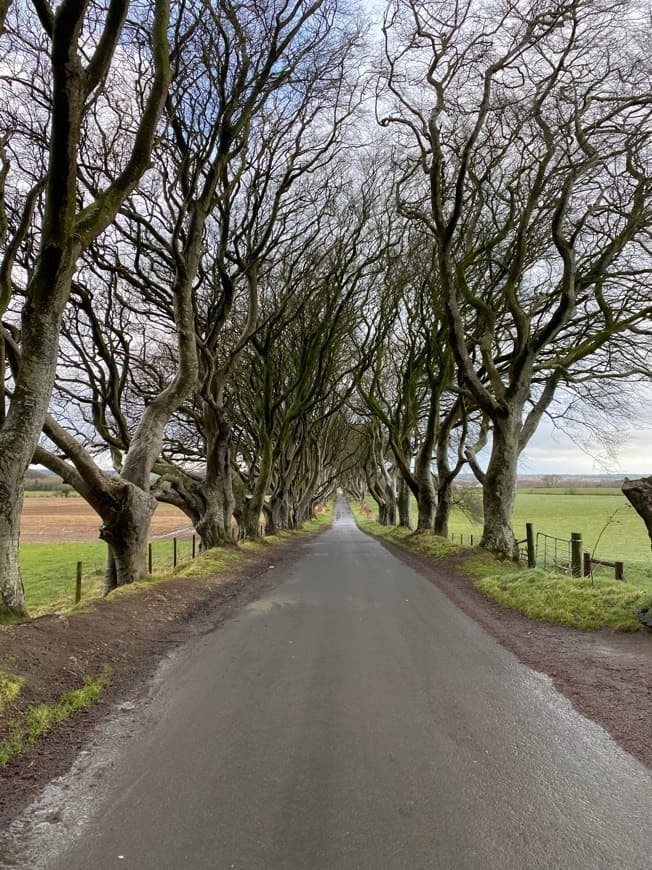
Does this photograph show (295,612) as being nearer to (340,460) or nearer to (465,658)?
Answer: (465,658)

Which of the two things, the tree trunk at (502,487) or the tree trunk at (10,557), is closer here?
the tree trunk at (10,557)

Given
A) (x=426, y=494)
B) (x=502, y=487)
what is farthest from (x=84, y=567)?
(x=502, y=487)

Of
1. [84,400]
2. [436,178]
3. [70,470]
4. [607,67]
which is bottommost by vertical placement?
[70,470]

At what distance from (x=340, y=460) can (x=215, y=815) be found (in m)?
47.1

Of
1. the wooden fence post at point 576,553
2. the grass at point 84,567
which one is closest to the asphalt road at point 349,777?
the grass at point 84,567

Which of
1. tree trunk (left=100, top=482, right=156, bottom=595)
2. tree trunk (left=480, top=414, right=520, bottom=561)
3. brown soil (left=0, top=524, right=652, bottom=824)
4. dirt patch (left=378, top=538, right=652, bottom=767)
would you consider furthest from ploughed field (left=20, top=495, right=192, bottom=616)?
tree trunk (left=480, top=414, right=520, bottom=561)

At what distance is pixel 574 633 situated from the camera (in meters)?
6.64

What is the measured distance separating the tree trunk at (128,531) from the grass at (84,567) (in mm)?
403

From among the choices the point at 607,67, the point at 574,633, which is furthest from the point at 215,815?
the point at 607,67

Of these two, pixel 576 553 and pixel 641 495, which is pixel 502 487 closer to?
pixel 576 553

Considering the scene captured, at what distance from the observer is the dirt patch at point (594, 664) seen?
13.0 feet

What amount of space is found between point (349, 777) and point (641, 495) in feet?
18.0

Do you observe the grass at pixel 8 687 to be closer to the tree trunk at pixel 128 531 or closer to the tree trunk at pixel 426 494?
the tree trunk at pixel 128 531

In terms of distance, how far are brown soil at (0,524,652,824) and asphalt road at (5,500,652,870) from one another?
0.79ft
